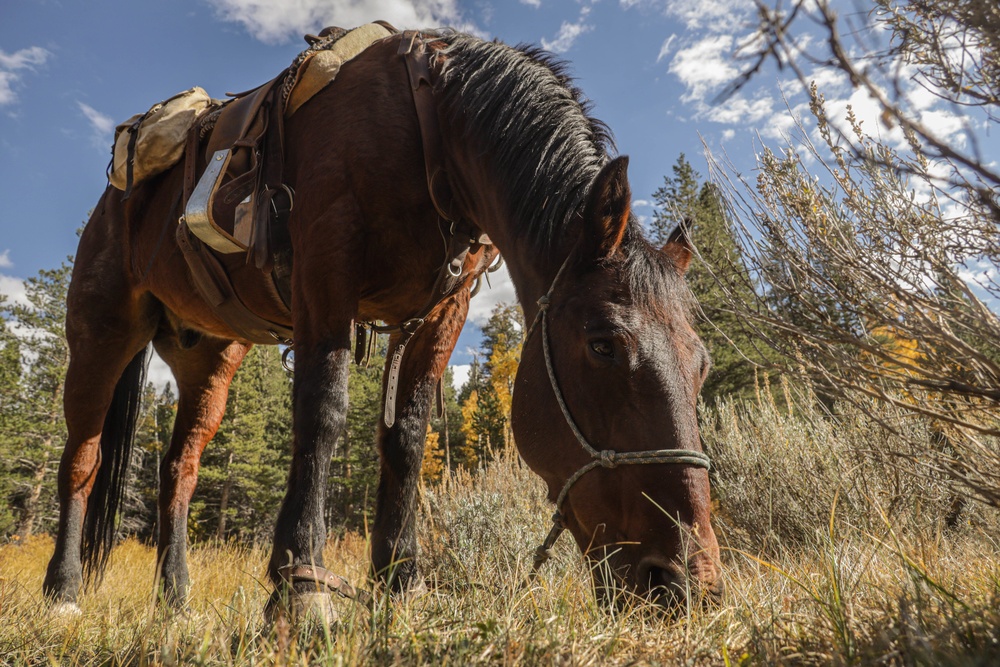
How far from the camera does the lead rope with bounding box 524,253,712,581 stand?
1794 millimetres

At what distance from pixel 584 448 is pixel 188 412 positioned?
350cm

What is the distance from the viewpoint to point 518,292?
2.45 meters

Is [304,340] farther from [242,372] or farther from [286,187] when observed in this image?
[242,372]

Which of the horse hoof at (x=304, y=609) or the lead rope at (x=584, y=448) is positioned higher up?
the lead rope at (x=584, y=448)

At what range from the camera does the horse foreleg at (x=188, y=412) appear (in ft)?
13.0

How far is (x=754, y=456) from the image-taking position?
623 centimetres

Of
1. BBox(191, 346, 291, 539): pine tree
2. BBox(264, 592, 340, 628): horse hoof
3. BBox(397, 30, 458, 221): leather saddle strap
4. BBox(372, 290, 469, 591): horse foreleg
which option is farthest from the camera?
BBox(191, 346, 291, 539): pine tree

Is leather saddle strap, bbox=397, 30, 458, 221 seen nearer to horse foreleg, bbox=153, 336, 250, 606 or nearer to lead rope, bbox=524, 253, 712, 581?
lead rope, bbox=524, 253, 712, 581

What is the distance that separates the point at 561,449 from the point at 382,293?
3.64ft

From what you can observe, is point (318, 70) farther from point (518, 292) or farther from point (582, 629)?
point (582, 629)

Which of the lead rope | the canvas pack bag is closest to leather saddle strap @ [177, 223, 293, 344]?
the canvas pack bag

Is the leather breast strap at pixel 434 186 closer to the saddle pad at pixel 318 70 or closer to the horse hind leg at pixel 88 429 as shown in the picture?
the saddle pad at pixel 318 70

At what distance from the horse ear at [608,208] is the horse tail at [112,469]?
12.3 ft

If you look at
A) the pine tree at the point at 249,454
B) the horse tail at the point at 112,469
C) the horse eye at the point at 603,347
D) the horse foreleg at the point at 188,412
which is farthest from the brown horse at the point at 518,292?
the pine tree at the point at 249,454
